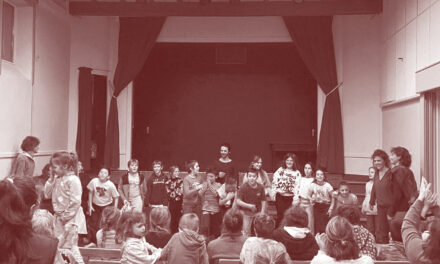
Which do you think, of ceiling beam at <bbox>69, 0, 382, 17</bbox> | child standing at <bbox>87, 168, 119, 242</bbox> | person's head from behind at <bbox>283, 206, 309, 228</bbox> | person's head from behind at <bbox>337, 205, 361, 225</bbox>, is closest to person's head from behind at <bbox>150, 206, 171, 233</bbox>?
person's head from behind at <bbox>283, 206, 309, 228</bbox>

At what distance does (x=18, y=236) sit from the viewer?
199cm

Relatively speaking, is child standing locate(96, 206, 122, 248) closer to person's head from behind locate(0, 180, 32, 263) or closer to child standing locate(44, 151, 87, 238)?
child standing locate(44, 151, 87, 238)

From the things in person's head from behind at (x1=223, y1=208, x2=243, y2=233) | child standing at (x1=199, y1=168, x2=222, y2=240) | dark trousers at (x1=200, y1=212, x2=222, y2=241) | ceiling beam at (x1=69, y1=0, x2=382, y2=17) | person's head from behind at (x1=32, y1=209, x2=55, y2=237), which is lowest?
dark trousers at (x1=200, y1=212, x2=222, y2=241)

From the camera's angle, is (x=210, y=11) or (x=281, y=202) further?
(x=210, y=11)

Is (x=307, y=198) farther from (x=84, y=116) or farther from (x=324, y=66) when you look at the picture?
(x=84, y=116)

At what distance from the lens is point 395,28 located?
8.85 meters

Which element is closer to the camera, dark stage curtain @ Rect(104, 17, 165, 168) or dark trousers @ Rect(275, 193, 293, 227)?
dark trousers @ Rect(275, 193, 293, 227)

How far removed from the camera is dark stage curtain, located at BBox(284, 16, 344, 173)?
1020 cm

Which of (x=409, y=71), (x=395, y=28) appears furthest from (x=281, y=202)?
(x=395, y=28)

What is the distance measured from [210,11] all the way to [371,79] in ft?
11.7

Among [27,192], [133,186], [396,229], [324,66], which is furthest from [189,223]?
[324,66]

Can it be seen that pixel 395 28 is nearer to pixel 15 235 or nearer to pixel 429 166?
pixel 429 166

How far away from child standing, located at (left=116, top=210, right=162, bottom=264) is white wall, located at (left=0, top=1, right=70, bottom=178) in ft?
14.6

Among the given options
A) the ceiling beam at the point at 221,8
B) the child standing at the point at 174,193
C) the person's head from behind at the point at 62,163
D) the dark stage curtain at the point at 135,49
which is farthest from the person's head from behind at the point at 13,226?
the dark stage curtain at the point at 135,49
